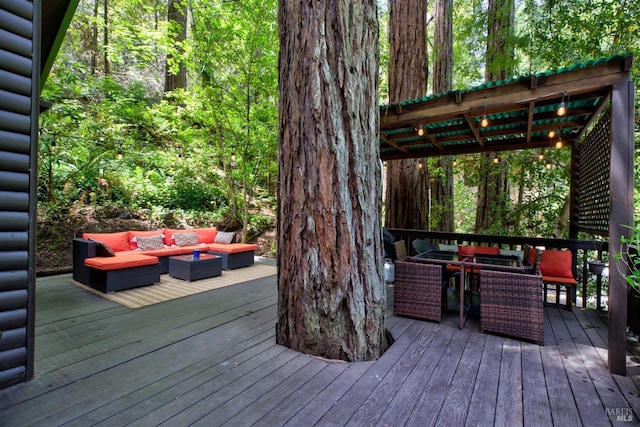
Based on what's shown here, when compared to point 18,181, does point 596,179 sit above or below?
above

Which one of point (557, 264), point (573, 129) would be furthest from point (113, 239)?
point (573, 129)

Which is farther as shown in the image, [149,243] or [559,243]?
[149,243]

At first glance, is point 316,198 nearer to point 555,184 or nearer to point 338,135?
point 338,135

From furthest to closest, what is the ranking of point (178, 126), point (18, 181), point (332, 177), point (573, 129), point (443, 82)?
point (178, 126)
point (443, 82)
point (573, 129)
point (332, 177)
point (18, 181)

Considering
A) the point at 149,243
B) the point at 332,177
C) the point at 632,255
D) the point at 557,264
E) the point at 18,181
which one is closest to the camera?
the point at 632,255

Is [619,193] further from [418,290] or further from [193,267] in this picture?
[193,267]

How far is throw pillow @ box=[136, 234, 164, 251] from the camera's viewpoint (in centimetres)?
A: 545

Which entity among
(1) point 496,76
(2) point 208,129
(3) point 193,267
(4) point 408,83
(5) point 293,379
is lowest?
(5) point 293,379

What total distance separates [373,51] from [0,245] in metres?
3.07

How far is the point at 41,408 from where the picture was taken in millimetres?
1771

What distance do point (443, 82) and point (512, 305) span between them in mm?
6343

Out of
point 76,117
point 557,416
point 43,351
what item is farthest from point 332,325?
point 76,117

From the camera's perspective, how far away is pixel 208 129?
809 centimetres

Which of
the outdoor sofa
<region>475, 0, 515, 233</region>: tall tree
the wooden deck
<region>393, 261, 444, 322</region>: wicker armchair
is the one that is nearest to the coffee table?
the outdoor sofa
